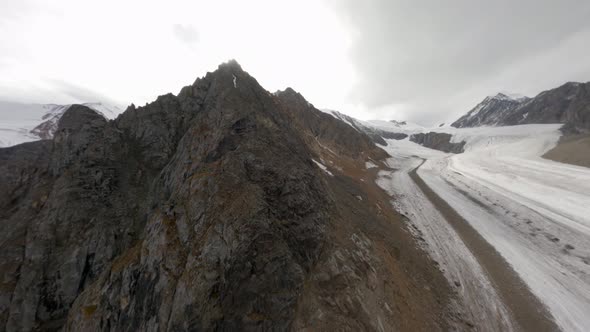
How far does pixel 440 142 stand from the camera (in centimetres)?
11225

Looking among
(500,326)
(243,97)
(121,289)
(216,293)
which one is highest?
(243,97)

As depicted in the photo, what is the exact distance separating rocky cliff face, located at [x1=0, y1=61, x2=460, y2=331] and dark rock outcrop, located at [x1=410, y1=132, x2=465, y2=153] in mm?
100955

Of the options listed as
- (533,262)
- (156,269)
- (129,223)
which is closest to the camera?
(156,269)

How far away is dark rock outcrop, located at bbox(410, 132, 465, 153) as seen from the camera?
3813 inches

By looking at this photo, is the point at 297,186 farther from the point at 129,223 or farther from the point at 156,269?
the point at 129,223

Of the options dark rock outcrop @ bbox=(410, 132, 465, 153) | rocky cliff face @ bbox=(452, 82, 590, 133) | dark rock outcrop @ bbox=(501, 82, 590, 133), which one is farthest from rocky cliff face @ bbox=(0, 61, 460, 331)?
dark rock outcrop @ bbox=(501, 82, 590, 133)

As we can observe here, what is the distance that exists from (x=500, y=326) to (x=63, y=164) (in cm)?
2868

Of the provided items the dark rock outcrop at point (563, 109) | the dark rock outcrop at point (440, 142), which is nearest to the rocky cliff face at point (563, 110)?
the dark rock outcrop at point (563, 109)

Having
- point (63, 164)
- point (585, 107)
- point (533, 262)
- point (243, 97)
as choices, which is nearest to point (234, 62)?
point (243, 97)

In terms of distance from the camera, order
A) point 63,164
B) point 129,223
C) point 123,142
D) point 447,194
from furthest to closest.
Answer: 1. point 447,194
2. point 123,142
3. point 63,164
4. point 129,223

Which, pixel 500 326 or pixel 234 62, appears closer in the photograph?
pixel 500 326

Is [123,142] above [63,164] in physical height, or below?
above

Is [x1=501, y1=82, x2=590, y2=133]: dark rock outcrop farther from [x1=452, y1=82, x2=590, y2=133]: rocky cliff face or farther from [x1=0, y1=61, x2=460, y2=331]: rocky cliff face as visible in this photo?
[x1=0, y1=61, x2=460, y2=331]: rocky cliff face

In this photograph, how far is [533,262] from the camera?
42.8 feet
